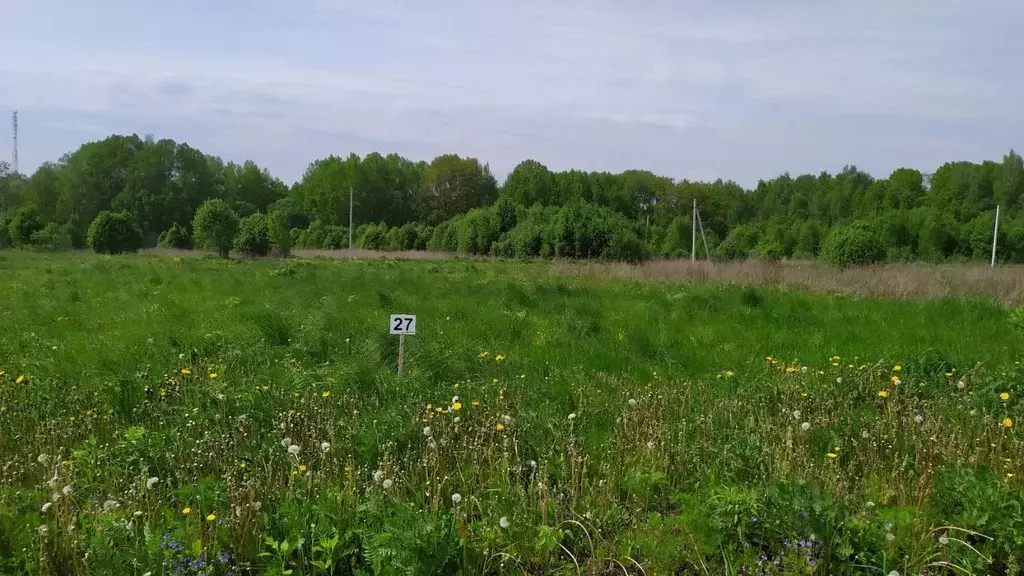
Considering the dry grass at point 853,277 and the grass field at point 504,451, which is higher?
the dry grass at point 853,277

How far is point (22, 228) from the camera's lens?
41375mm

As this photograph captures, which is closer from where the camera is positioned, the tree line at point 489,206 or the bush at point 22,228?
the tree line at point 489,206

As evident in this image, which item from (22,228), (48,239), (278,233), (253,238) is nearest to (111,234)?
(48,239)

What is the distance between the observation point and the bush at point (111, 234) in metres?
37.0

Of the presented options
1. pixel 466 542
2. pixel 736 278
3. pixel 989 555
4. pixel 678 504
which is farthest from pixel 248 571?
pixel 736 278

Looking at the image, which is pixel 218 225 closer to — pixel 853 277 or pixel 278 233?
pixel 278 233

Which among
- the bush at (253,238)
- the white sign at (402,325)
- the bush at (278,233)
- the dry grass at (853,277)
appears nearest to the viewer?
the white sign at (402,325)

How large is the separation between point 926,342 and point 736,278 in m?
10.6

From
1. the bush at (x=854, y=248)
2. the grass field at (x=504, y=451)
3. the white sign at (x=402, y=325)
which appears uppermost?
the bush at (x=854, y=248)

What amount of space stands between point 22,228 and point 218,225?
1580 centimetres

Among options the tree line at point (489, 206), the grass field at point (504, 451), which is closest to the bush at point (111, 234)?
the tree line at point (489, 206)

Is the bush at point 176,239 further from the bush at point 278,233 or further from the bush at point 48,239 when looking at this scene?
the bush at point 278,233

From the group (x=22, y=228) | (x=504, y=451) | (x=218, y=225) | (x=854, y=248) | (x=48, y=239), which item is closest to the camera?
(x=504, y=451)

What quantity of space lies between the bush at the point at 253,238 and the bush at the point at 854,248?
28.5 metres
